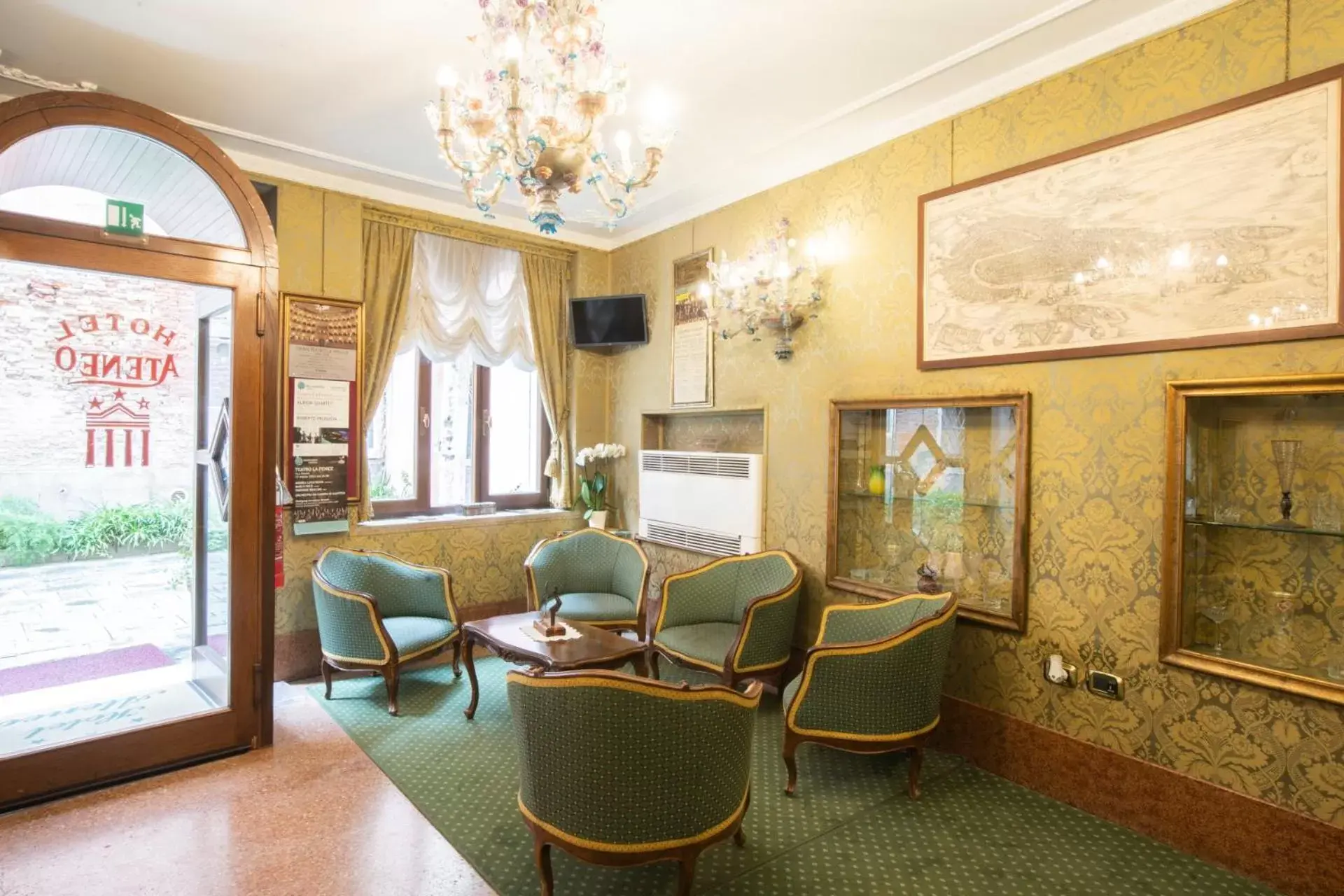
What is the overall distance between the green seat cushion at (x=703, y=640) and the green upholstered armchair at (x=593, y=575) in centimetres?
49

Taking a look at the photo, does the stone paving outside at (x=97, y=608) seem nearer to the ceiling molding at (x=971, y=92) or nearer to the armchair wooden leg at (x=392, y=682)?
the armchair wooden leg at (x=392, y=682)

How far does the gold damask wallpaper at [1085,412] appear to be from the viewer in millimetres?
2439

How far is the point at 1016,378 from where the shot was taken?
3143mm

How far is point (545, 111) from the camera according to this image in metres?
2.31

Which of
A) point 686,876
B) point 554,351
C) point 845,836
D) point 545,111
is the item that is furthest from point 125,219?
point 845,836

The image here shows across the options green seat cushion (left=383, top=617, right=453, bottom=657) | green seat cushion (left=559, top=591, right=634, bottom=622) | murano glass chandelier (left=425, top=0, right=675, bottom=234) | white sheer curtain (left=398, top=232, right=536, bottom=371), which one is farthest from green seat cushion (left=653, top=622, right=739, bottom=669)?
white sheer curtain (left=398, top=232, right=536, bottom=371)

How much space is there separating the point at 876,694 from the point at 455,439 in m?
3.53

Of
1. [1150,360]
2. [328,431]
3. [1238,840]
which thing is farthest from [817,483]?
[328,431]

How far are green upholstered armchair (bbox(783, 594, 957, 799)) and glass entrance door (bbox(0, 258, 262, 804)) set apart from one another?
2.55 meters

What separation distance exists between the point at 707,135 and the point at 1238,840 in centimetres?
381

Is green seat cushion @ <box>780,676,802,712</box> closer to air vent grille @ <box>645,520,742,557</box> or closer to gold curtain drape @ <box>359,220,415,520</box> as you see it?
air vent grille @ <box>645,520,742,557</box>

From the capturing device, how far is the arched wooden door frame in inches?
110

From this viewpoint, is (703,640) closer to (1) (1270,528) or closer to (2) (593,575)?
(2) (593,575)

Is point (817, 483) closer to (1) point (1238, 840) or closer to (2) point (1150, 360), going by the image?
(2) point (1150, 360)
